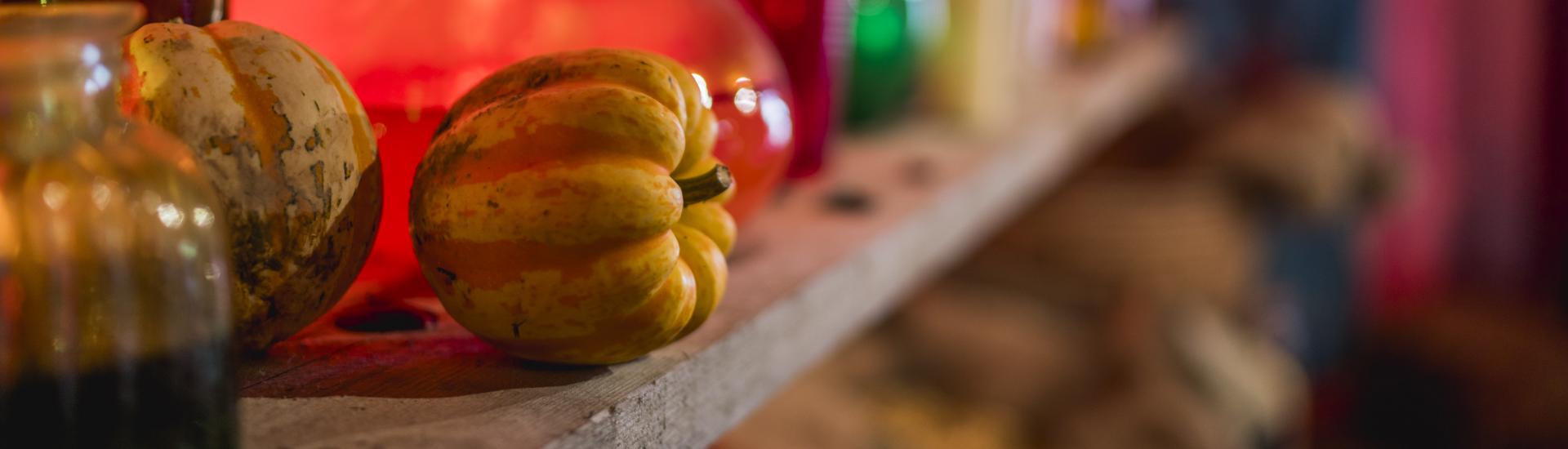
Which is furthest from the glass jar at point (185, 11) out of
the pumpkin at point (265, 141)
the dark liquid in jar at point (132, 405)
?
the dark liquid in jar at point (132, 405)

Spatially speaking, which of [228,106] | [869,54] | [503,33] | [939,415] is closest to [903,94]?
[869,54]

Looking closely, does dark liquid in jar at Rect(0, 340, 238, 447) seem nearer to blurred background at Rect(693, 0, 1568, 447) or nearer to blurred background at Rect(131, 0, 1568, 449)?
blurred background at Rect(131, 0, 1568, 449)

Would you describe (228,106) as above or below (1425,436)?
above

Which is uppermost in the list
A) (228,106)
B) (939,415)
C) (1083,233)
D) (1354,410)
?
(228,106)

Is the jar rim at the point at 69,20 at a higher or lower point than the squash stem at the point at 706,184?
higher

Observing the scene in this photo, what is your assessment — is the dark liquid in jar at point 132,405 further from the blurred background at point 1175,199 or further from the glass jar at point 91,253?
the blurred background at point 1175,199

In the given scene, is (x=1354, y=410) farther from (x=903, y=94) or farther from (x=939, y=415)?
(x=903, y=94)

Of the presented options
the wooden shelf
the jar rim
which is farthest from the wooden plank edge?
the jar rim
